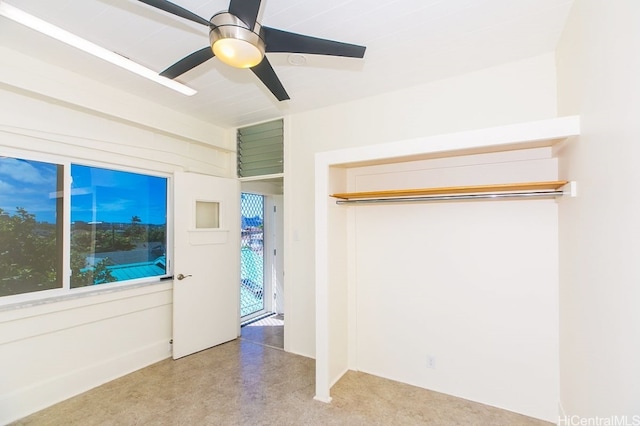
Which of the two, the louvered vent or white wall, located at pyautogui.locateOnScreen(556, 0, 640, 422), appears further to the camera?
the louvered vent

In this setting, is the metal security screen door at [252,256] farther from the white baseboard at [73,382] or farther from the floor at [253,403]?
the floor at [253,403]

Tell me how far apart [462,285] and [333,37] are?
2.24 m

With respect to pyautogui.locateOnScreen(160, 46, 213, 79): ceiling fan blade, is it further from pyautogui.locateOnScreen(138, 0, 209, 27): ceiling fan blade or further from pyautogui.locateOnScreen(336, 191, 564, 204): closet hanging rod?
pyautogui.locateOnScreen(336, 191, 564, 204): closet hanging rod

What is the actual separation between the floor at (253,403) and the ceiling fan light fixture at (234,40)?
253 cm

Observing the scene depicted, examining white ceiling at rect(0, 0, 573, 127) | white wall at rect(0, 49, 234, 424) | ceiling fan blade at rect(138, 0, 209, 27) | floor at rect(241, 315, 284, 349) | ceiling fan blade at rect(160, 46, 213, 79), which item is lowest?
floor at rect(241, 315, 284, 349)

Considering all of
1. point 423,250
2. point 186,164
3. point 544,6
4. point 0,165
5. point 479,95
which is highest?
point 544,6

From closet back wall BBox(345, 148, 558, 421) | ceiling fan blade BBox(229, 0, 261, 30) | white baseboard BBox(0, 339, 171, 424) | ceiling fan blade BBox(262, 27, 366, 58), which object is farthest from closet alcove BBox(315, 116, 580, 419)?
white baseboard BBox(0, 339, 171, 424)

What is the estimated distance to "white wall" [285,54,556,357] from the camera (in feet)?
7.69

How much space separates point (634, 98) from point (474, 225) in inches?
59.8

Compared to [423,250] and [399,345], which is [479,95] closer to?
[423,250]

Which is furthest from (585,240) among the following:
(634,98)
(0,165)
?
(0,165)

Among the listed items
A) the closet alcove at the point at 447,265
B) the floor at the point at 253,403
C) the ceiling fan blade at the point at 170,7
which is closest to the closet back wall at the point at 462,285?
the closet alcove at the point at 447,265

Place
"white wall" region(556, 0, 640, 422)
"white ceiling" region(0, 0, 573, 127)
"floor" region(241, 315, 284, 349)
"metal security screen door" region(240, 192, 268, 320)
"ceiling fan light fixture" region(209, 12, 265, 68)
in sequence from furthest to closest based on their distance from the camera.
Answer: "metal security screen door" region(240, 192, 268, 320) → "floor" region(241, 315, 284, 349) → "white ceiling" region(0, 0, 573, 127) → "ceiling fan light fixture" region(209, 12, 265, 68) → "white wall" region(556, 0, 640, 422)

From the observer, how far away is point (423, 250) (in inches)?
106
